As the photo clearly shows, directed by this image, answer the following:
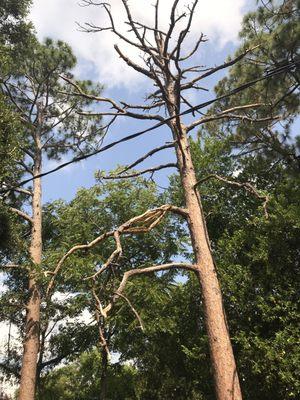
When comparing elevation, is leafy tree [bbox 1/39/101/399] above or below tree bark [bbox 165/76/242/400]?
above

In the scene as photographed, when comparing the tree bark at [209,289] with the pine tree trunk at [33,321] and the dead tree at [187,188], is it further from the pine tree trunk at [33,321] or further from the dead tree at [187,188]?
the pine tree trunk at [33,321]

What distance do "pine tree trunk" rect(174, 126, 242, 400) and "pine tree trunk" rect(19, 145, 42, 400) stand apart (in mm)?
8263

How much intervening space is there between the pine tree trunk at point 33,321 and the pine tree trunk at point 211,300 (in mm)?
8263

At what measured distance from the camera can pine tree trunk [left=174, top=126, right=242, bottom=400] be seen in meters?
4.20

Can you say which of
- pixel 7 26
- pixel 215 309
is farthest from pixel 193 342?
pixel 7 26

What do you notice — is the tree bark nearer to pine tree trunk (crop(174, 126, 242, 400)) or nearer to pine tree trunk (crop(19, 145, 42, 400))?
pine tree trunk (crop(174, 126, 242, 400))

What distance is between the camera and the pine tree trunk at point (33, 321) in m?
11.3

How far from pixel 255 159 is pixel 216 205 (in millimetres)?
2143

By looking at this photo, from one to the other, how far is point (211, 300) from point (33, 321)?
8.99m

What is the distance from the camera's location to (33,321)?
12164 millimetres

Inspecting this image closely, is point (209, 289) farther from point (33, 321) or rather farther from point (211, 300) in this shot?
point (33, 321)

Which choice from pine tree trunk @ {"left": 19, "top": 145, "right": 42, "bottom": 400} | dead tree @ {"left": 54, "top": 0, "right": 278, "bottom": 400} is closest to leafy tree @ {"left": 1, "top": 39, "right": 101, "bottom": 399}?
pine tree trunk @ {"left": 19, "top": 145, "right": 42, "bottom": 400}

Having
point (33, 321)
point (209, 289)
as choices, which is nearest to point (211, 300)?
point (209, 289)

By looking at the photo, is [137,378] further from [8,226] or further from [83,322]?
[8,226]
